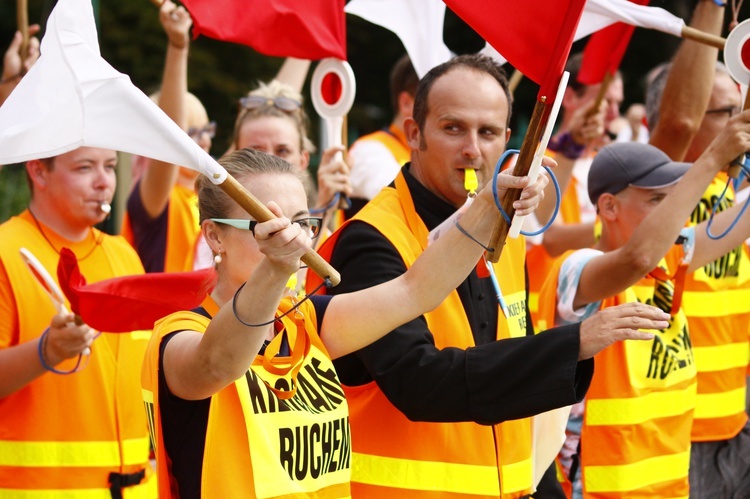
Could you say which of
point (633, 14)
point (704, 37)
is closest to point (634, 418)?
point (704, 37)

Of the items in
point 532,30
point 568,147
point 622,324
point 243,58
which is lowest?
point 622,324

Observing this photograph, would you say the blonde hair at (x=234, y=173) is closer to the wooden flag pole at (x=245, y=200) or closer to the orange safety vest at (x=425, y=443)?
the wooden flag pole at (x=245, y=200)

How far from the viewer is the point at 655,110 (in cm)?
536

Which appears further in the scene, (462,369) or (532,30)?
(462,369)

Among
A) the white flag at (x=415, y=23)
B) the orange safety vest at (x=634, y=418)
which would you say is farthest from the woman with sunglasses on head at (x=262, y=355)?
the white flag at (x=415, y=23)

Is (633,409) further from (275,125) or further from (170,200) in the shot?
(170,200)

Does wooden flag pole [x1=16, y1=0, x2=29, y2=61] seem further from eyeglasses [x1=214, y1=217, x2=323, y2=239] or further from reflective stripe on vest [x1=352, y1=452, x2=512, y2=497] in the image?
reflective stripe on vest [x1=352, y1=452, x2=512, y2=497]

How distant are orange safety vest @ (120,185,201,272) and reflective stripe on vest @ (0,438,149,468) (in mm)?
1442

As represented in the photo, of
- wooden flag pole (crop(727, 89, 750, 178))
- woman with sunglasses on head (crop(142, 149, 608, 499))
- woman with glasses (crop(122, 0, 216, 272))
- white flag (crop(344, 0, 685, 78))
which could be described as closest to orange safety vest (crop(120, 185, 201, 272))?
woman with glasses (crop(122, 0, 216, 272))

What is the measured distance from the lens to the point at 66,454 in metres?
4.11

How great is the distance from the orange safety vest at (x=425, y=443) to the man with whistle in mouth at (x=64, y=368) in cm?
108

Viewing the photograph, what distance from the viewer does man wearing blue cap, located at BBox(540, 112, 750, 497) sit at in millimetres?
4230

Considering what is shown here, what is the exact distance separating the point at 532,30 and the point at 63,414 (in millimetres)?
2269

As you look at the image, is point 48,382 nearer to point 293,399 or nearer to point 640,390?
point 293,399
